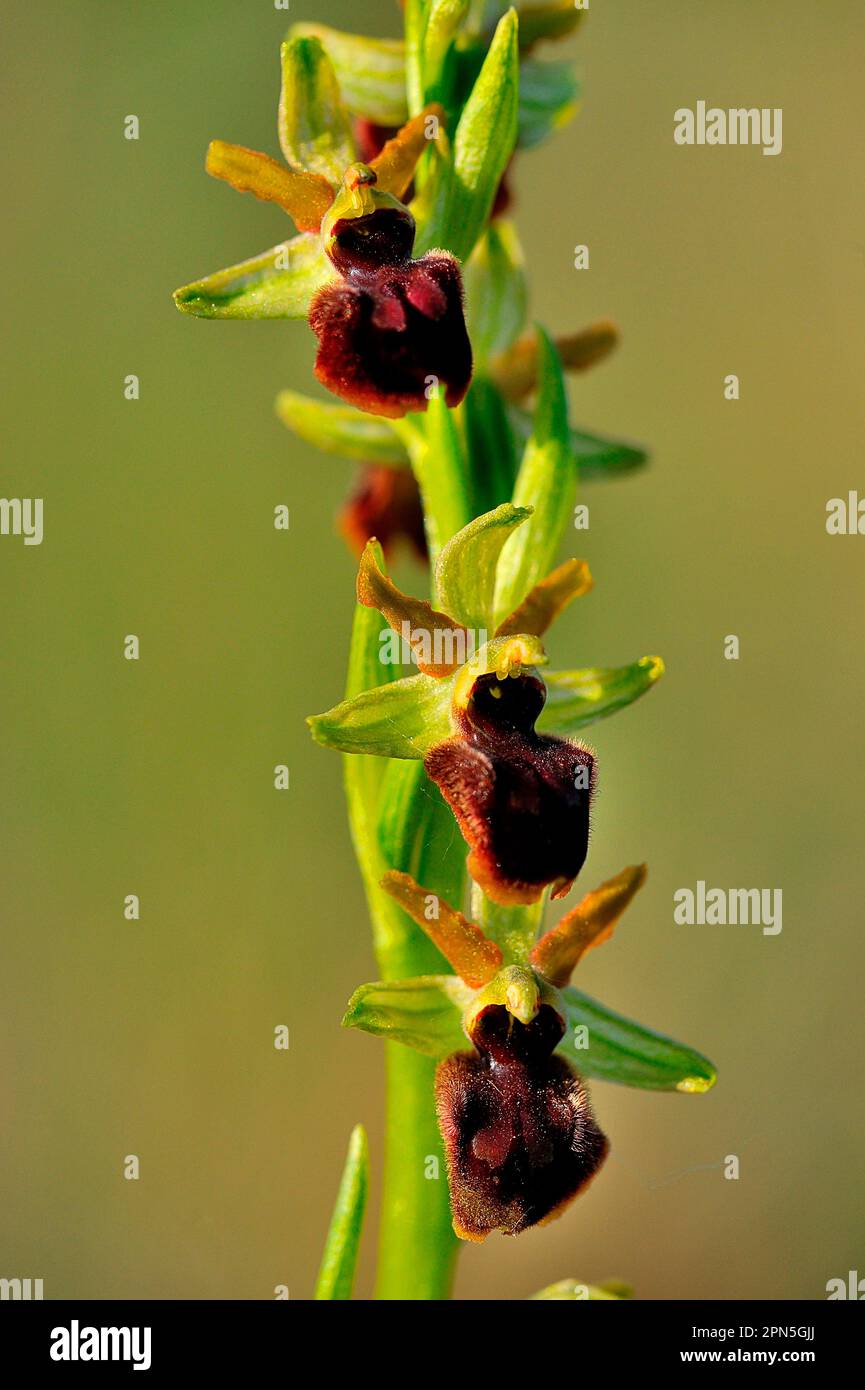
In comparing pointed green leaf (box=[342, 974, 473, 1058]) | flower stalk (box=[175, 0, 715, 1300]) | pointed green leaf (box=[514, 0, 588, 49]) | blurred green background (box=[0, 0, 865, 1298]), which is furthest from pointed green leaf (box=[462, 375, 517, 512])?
blurred green background (box=[0, 0, 865, 1298])

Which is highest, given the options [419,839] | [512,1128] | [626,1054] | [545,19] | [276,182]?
[545,19]

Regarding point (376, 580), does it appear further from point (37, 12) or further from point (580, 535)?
point (37, 12)

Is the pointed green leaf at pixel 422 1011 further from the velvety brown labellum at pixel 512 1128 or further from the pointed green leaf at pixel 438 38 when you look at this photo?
the pointed green leaf at pixel 438 38

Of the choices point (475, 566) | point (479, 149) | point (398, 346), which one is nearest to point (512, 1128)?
A: point (475, 566)

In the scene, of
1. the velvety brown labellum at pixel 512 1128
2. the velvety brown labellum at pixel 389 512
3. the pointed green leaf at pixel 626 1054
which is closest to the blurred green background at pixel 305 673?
the velvety brown labellum at pixel 389 512

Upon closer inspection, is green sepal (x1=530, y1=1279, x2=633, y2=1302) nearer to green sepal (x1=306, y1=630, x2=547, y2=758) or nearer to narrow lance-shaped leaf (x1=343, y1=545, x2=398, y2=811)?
narrow lance-shaped leaf (x1=343, y1=545, x2=398, y2=811)

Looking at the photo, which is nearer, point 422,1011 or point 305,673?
point 422,1011

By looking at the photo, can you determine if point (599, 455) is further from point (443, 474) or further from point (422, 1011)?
point (422, 1011)
